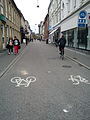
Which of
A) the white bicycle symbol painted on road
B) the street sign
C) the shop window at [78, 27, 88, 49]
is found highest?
the street sign

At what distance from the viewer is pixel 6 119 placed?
3.73 metres

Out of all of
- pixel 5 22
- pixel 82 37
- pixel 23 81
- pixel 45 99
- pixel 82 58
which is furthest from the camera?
pixel 5 22

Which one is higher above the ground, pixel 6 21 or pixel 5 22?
pixel 6 21

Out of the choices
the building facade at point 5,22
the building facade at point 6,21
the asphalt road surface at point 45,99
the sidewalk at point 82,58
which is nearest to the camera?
the asphalt road surface at point 45,99

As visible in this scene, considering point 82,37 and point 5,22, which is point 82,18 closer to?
point 82,37

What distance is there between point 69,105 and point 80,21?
31.5 feet

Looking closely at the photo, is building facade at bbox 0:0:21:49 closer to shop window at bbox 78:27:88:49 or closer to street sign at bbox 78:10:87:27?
shop window at bbox 78:27:88:49

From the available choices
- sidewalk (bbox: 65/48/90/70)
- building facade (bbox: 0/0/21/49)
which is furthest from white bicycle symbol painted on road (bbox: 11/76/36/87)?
building facade (bbox: 0/0/21/49)

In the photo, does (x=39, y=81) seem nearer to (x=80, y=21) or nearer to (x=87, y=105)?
(x=87, y=105)

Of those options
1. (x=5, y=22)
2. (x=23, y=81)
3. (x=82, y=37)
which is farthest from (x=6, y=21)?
(x=23, y=81)

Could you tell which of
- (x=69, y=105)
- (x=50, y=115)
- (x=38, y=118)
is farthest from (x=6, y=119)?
(x=69, y=105)

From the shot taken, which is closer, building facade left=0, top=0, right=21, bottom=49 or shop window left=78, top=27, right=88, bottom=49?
shop window left=78, top=27, right=88, bottom=49

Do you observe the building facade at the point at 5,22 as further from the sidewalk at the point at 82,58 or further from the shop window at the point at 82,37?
the shop window at the point at 82,37

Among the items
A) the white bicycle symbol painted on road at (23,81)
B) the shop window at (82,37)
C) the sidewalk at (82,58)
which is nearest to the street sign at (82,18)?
the sidewalk at (82,58)
